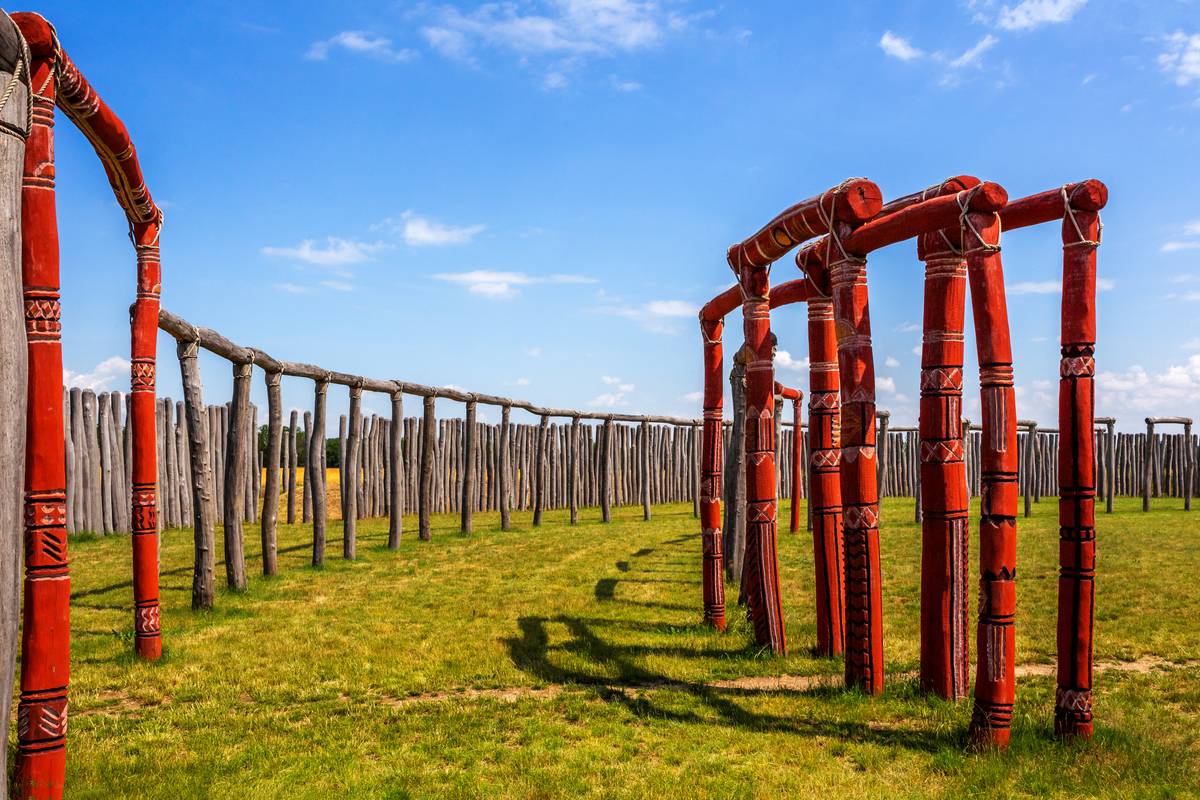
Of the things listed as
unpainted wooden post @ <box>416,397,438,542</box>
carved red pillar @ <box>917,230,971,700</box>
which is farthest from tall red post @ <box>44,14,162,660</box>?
unpainted wooden post @ <box>416,397,438,542</box>

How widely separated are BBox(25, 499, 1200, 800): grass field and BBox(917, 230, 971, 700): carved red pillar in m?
0.75

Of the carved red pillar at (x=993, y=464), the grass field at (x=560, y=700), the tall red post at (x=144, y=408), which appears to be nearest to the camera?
the grass field at (x=560, y=700)

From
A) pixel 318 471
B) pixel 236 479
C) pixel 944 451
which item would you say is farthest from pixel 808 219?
pixel 318 471

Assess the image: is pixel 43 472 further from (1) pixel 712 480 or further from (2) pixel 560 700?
(1) pixel 712 480

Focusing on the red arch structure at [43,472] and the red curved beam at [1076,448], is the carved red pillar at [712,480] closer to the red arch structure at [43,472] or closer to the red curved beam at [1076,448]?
the red curved beam at [1076,448]

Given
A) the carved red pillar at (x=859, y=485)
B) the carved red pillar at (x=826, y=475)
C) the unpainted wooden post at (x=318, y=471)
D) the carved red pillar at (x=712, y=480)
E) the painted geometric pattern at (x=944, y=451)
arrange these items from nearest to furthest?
the painted geometric pattern at (x=944, y=451) < the carved red pillar at (x=859, y=485) < the carved red pillar at (x=826, y=475) < the carved red pillar at (x=712, y=480) < the unpainted wooden post at (x=318, y=471)

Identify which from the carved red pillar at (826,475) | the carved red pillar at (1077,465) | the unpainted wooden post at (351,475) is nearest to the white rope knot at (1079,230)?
the carved red pillar at (1077,465)

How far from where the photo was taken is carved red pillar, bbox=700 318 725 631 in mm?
7594

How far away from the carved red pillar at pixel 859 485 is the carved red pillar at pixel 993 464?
853 mm

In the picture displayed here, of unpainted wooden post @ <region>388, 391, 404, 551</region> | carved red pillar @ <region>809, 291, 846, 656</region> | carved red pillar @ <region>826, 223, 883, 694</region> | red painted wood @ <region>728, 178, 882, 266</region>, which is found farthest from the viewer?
unpainted wooden post @ <region>388, 391, 404, 551</region>

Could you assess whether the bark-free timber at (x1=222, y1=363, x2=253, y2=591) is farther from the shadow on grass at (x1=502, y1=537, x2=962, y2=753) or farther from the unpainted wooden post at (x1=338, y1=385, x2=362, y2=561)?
the shadow on grass at (x1=502, y1=537, x2=962, y2=753)

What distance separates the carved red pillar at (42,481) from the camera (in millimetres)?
3768

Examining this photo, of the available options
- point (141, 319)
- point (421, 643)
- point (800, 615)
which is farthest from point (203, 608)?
point (800, 615)

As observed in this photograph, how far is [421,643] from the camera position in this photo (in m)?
7.14
